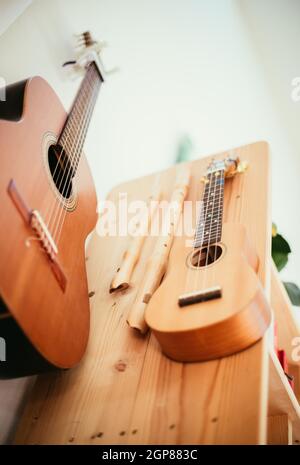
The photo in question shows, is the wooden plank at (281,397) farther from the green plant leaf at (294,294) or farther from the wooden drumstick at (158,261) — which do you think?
the green plant leaf at (294,294)

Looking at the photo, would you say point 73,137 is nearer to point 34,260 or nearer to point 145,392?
point 34,260

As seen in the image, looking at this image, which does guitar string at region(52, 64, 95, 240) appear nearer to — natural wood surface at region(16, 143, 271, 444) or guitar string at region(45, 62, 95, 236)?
guitar string at region(45, 62, 95, 236)

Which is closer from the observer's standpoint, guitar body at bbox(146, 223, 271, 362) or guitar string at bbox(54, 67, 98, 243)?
guitar body at bbox(146, 223, 271, 362)

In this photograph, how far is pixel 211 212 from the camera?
2.60 feet

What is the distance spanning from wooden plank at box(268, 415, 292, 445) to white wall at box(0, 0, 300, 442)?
0.92 meters

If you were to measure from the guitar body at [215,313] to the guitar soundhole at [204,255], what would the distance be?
3 centimetres

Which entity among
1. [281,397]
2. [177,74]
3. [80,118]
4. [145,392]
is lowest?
[281,397]

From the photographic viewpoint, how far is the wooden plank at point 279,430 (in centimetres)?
70

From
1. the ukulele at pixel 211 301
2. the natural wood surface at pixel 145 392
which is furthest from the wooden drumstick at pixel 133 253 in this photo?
the ukulele at pixel 211 301

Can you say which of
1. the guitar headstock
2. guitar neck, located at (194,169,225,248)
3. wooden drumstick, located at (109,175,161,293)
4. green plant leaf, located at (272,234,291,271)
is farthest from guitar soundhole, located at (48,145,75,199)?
green plant leaf, located at (272,234,291,271)

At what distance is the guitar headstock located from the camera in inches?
45.8

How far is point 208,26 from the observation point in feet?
6.60

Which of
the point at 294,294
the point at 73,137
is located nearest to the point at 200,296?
the point at 73,137

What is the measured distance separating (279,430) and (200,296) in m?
0.42
